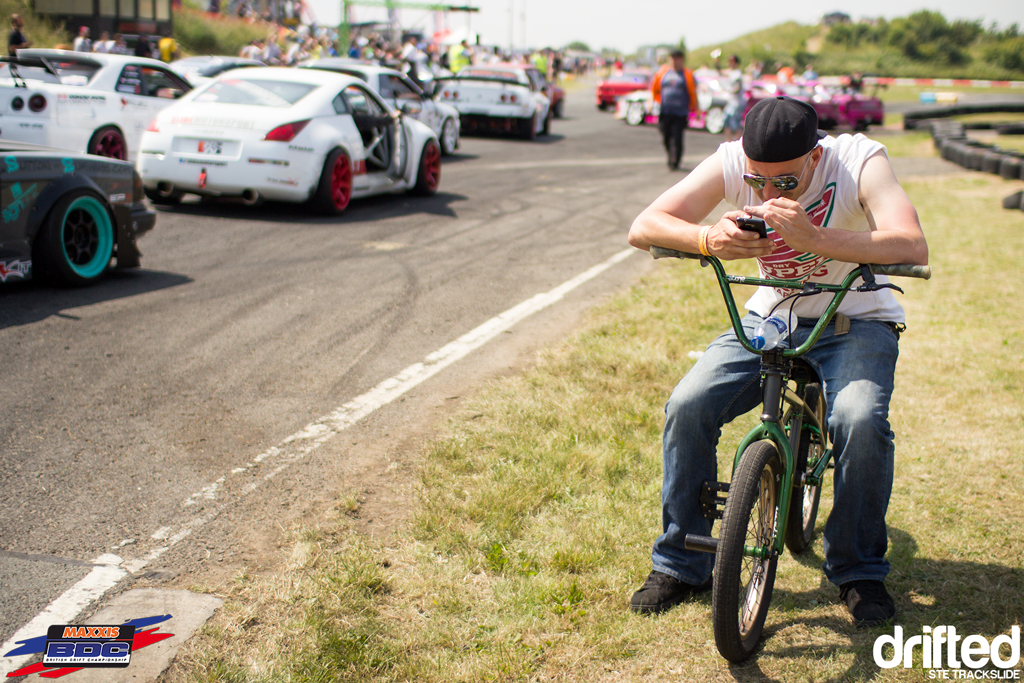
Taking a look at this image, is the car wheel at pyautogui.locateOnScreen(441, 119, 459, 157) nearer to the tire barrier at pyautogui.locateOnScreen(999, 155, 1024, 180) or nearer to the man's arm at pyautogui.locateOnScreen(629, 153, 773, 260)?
the tire barrier at pyautogui.locateOnScreen(999, 155, 1024, 180)

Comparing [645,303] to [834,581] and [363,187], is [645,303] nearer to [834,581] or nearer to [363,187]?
[834,581]

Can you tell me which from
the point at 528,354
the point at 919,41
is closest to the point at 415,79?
the point at 528,354

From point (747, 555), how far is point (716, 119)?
2347 centimetres

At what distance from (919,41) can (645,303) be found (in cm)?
10136

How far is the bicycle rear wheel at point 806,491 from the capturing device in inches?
122

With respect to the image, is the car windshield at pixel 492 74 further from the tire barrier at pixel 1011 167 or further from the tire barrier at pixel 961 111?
the tire barrier at pixel 961 111

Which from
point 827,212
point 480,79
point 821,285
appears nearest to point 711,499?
point 821,285

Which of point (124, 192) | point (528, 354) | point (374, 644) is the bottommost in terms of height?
point (374, 644)

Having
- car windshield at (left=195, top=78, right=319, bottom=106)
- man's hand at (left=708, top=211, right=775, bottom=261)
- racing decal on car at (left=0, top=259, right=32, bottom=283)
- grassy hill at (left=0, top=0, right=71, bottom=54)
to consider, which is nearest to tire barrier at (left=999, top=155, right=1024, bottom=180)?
car windshield at (left=195, top=78, right=319, bottom=106)

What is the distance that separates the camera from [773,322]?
2.74 m

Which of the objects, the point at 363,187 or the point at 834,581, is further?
the point at 363,187

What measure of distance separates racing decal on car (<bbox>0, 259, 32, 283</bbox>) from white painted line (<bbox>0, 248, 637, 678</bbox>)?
2791 mm

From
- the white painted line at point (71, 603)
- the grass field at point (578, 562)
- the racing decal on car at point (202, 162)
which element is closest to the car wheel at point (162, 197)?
the racing decal on car at point (202, 162)

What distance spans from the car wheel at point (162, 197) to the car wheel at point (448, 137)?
651cm
